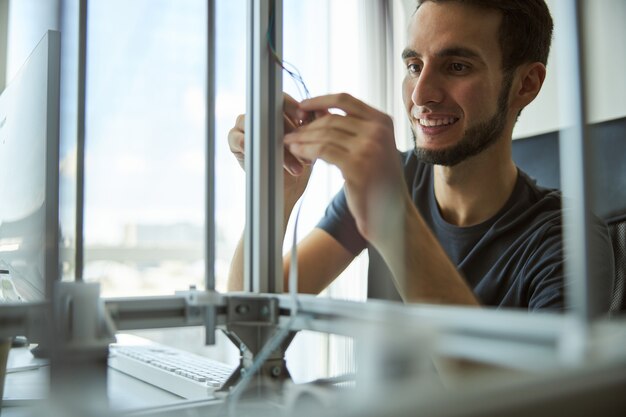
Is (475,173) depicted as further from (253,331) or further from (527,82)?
(253,331)

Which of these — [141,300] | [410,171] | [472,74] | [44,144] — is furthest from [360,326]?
[410,171]

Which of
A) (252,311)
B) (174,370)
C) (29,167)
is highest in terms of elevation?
(29,167)

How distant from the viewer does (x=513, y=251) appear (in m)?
→ 1.07

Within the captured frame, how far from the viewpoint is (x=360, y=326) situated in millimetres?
490

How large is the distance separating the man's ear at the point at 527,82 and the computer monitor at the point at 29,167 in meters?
0.91

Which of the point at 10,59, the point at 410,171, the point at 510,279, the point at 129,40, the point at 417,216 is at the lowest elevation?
the point at 510,279

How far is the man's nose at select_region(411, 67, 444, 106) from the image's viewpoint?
1159 millimetres

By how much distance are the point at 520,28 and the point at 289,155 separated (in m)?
0.69

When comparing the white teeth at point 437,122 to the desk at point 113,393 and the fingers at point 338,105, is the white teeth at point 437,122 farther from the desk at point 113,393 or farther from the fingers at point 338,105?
the desk at point 113,393

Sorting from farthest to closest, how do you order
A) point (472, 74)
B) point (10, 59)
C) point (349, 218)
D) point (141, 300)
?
point (349, 218) < point (472, 74) < point (10, 59) < point (141, 300)

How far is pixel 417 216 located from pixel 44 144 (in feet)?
1.61

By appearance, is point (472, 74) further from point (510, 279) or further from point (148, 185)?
point (148, 185)

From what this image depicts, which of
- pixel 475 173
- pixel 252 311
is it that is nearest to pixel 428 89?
pixel 475 173

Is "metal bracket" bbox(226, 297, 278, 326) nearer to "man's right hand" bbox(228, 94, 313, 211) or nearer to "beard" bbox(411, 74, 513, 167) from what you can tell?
"man's right hand" bbox(228, 94, 313, 211)
